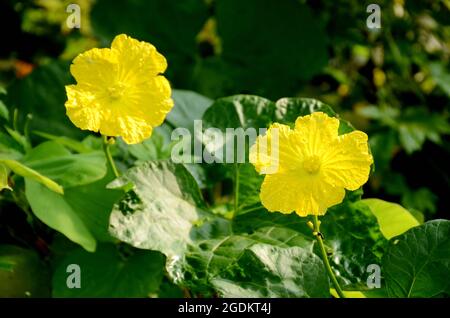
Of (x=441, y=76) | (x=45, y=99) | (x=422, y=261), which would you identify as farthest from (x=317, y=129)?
(x=441, y=76)

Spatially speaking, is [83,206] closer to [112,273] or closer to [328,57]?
[112,273]

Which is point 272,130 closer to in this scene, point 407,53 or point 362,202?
point 362,202

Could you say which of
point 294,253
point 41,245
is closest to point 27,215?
point 41,245

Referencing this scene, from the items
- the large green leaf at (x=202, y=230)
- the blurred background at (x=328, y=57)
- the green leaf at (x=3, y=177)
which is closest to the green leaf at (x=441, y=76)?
the blurred background at (x=328, y=57)

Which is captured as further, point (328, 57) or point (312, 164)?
point (328, 57)

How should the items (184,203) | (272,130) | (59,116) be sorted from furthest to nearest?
(59,116) < (184,203) < (272,130)

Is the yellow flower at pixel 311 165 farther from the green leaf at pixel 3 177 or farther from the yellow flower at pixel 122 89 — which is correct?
the green leaf at pixel 3 177

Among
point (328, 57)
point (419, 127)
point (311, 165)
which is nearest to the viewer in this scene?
point (311, 165)
